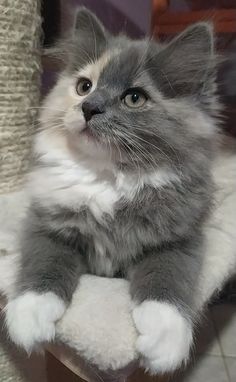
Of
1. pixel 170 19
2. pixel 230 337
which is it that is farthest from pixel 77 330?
pixel 170 19

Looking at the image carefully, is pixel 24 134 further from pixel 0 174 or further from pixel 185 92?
pixel 185 92

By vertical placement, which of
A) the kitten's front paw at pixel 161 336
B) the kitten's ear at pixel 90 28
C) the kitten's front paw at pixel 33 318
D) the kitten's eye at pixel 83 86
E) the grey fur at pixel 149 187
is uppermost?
the kitten's ear at pixel 90 28

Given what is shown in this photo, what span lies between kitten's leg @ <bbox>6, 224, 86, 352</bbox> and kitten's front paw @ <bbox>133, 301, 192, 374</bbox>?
0.50ft

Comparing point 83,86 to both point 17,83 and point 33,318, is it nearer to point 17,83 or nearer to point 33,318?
point 17,83

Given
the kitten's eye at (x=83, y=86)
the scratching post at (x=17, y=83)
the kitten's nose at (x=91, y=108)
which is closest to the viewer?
the kitten's nose at (x=91, y=108)

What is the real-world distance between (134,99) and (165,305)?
432 millimetres

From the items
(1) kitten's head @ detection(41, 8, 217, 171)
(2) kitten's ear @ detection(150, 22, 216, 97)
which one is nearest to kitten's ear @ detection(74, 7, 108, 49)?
(1) kitten's head @ detection(41, 8, 217, 171)

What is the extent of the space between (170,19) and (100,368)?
1.36 metres

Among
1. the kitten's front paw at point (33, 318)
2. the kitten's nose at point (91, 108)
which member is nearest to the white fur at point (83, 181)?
the kitten's nose at point (91, 108)

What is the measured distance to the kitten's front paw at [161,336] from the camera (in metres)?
0.80

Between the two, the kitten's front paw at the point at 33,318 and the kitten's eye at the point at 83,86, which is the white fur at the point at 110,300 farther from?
the kitten's eye at the point at 83,86

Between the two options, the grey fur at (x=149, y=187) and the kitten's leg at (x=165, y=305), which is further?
the grey fur at (x=149, y=187)

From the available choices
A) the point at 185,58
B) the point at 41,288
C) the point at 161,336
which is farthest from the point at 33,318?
the point at 185,58

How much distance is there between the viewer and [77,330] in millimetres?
827
